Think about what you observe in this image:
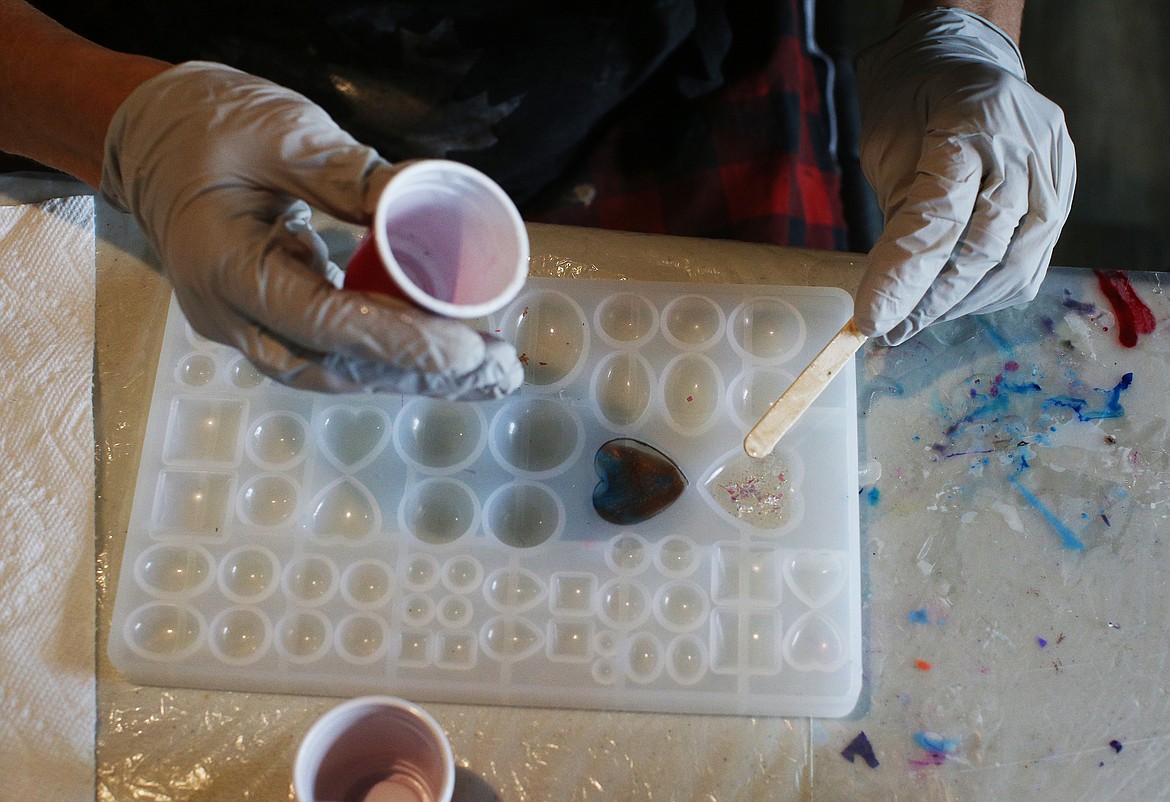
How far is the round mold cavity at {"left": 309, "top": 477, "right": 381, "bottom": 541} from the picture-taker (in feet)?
3.76

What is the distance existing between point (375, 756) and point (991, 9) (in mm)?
1520

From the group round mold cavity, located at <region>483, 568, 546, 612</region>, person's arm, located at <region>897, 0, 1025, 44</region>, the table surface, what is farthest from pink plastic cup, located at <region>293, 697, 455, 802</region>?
person's arm, located at <region>897, 0, 1025, 44</region>

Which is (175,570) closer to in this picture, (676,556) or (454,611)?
(454,611)

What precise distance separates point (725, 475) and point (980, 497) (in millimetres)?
401

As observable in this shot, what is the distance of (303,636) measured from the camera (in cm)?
111

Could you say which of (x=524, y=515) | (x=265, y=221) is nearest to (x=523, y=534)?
(x=524, y=515)

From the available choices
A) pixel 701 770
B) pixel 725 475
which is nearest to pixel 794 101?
pixel 725 475

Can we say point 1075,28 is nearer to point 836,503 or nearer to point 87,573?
point 836,503

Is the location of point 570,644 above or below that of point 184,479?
below

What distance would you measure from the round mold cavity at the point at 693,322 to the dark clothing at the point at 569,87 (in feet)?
1.00

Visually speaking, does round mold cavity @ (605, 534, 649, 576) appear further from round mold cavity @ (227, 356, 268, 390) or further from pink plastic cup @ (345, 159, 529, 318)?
round mold cavity @ (227, 356, 268, 390)

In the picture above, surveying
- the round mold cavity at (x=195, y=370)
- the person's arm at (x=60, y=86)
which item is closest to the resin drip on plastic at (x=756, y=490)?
the round mold cavity at (x=195, y=370)

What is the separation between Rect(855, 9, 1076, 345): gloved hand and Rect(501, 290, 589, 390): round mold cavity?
414mm

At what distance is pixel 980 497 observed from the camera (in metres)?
1.22
